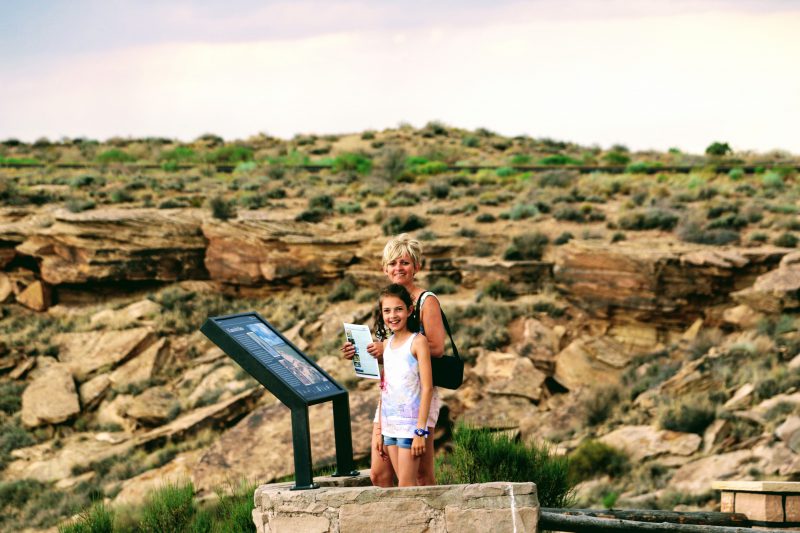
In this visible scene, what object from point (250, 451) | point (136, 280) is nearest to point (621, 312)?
point (250, 451)

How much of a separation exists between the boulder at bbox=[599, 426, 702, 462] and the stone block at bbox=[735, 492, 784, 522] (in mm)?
6292

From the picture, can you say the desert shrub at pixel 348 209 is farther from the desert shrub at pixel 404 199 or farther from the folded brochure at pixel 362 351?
the folded brochure at pixel 362 351

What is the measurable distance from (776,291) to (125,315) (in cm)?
1616

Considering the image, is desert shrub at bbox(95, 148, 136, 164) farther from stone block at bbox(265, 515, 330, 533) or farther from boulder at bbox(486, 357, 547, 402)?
stone block at bbox(265, 515, 330, 533)

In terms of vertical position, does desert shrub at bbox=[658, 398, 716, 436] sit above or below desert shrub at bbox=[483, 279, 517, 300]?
below

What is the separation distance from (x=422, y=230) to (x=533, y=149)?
83.2 feet

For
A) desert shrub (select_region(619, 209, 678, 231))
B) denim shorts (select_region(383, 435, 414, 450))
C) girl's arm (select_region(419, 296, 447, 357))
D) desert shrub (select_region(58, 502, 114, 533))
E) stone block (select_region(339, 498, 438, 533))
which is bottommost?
desert shrub (select_region(58, 502, 114, 533))

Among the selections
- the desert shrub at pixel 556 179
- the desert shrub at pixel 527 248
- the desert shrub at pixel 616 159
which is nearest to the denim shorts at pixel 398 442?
the desert shrub at pixel 527 248

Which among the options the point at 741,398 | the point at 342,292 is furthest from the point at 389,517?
the point at 342,292

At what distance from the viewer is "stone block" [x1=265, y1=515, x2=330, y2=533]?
17.9 ft

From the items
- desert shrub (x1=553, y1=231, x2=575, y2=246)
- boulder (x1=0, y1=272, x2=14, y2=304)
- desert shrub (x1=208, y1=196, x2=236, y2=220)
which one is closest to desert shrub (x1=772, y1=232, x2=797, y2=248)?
desert shrub (x1=553, y1=231, x2=575, y2=246)

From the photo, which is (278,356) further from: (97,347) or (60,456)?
(97,347)

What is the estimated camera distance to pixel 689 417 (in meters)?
13.7

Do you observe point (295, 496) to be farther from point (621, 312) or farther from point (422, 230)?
point (422, 230)
